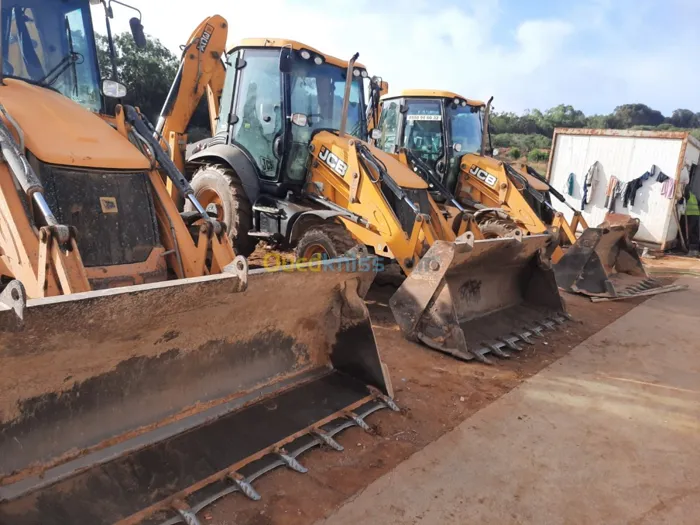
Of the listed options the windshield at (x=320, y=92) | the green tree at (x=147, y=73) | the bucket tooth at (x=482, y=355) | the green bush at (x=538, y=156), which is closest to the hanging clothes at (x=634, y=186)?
the windshield at (x=320, y=92)

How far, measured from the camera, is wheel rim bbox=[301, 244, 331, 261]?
217 inches

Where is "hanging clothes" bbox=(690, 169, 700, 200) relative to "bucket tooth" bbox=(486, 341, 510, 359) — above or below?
above

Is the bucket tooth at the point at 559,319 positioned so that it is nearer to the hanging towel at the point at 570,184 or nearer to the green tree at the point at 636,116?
the hanging towel at the point at 570,184

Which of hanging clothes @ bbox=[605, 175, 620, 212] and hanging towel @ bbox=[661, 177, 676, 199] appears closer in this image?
hanging towel @ bbox=[661, 177, 676, 199]

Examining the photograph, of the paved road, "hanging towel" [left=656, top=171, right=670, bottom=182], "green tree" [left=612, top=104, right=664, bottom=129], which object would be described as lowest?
the paved road

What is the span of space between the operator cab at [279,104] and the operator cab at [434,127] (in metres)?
2.65

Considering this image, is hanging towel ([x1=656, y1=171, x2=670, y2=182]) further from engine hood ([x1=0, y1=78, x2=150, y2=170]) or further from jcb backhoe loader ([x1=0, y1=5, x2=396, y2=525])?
engine hood ([x1=0, y1=78, x2=150, y2=170])

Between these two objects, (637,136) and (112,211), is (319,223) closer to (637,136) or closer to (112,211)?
(112,211)

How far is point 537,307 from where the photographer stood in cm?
575

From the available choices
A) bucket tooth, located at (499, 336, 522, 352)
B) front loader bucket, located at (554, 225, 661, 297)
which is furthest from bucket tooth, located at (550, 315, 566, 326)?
front loader bucket, located at (554, 225, 661, 297)

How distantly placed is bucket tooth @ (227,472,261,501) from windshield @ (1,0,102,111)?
11.1 ft

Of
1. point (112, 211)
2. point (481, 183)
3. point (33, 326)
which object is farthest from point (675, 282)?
point (33, 326)

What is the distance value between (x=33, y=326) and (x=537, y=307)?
5.01m

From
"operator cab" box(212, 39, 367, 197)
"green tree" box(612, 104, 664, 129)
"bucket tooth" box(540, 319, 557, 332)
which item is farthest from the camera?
"green tree" box(612, 104, 664, 129)
